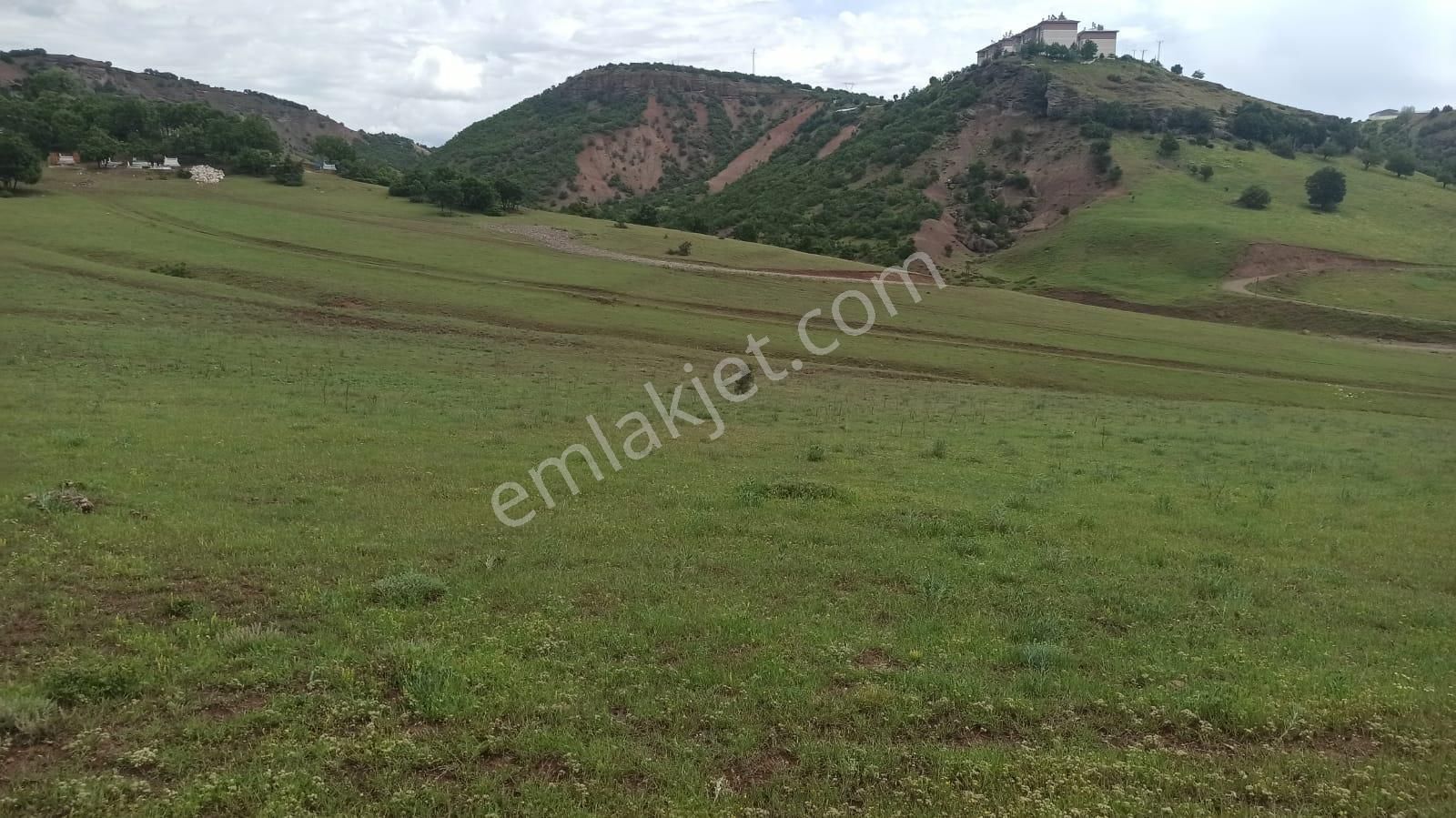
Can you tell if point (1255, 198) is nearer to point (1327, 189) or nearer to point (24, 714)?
point (1327, 189)

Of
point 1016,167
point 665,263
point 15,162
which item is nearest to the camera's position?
point 665,263

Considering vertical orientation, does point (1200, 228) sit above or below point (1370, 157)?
below

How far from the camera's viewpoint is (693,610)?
922cm

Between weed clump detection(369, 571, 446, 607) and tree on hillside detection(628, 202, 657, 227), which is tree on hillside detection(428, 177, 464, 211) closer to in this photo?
tree on hillside detection(628, 202, 657, 227)

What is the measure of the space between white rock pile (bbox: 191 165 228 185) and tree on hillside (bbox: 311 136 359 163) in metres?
36.7

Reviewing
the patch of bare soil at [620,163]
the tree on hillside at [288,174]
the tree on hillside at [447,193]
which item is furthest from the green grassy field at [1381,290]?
the patch of bare soil at [620,163]

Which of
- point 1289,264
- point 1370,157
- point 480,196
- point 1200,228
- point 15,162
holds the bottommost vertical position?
point 15,162

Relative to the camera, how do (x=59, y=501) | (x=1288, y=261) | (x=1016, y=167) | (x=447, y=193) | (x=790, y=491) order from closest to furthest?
(x=59, y=501) → (x=790, y=491) → (x=1288, y=261) → (x=447, y=193) → (x=1016, y=167)

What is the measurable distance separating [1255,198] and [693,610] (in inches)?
4664

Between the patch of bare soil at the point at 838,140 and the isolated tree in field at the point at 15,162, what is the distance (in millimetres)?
126137

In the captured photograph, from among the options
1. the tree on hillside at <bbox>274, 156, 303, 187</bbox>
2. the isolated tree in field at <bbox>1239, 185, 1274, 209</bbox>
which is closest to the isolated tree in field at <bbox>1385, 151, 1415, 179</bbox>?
the isolated tree in field at <bbox>1239, 185, 1274, 209</bbox>

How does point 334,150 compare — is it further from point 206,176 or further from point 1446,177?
point 1446,177

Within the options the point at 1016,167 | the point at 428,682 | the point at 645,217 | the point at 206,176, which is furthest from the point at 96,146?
the point at 1016,167

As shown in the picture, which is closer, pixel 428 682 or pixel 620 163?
pixel 428 682
